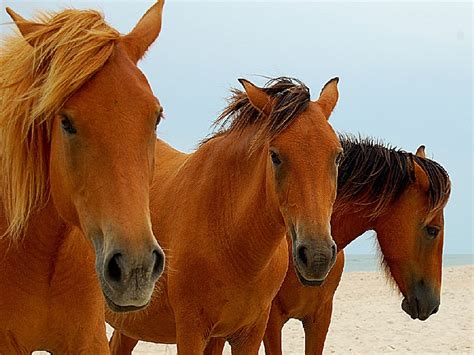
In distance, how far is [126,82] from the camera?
2529 millimetres

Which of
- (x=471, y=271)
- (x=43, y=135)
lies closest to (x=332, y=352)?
(x=43, y=135)

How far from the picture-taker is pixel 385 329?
12039 millimetres

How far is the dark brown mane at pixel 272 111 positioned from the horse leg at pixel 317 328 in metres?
1.66

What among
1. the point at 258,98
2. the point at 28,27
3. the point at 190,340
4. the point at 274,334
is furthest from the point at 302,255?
the point at 274,334

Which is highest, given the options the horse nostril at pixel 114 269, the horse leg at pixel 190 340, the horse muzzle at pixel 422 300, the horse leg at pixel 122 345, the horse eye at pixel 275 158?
the horse nostril at pixel 114 269

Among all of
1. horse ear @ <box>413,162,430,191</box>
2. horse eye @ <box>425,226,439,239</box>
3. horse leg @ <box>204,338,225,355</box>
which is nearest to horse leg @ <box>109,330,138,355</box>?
horse leg @ <box>204,338,225,355</box>

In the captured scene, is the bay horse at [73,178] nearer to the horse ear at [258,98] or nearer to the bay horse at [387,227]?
the horse ear at [258,98]

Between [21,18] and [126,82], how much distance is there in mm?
560

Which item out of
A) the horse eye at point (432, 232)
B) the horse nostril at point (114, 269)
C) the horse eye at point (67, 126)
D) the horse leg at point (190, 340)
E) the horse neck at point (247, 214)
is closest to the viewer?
the horse nostril at point (114, 269)

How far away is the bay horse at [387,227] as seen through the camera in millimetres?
5367

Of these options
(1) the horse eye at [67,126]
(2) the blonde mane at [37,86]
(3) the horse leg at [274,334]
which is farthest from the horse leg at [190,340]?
(1) the horse eye at [67,126]

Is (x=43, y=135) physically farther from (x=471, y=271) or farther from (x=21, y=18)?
(x=471, y=271)

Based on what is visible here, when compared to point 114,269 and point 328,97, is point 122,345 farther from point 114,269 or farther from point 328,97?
point 114,269

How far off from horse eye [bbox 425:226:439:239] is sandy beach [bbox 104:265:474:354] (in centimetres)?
293
